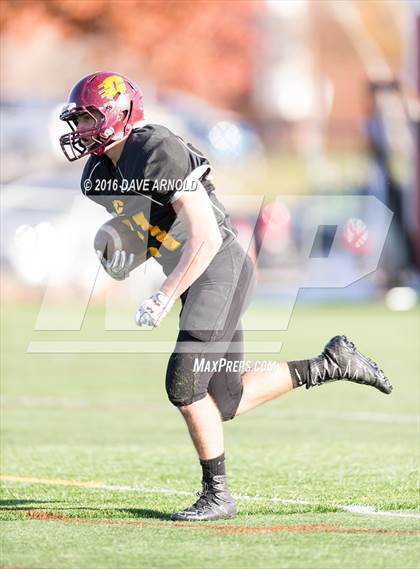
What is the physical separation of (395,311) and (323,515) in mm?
13367

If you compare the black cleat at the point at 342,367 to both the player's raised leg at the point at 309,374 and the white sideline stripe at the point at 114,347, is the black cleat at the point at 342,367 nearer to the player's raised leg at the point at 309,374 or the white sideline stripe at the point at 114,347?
the player's raised leg at the point at 309,374

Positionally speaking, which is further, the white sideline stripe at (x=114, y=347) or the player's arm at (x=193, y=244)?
the white sideline stripe at (x=114, y=347)

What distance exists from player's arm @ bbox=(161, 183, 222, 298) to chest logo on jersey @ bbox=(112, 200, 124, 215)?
40 centimetres

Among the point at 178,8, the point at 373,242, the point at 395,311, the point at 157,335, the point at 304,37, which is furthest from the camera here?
the point at 304,37

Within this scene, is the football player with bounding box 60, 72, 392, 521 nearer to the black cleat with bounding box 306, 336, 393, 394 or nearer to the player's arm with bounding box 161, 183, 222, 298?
the player's arm with bounding box 161, 183, 222, 298

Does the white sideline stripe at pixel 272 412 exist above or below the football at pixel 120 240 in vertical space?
below

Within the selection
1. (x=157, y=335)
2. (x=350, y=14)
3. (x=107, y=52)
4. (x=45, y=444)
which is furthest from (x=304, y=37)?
(x=45, y=444)

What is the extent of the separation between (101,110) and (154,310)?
0.98m

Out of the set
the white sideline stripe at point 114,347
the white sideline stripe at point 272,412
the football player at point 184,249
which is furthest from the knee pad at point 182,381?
the white sideline stripe at point 114,347

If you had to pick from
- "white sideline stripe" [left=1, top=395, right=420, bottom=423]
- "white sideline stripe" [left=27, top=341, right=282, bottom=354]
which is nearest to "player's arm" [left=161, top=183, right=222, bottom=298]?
"white sideline stripe" [left=1, top=395, right=420, bottom=423]

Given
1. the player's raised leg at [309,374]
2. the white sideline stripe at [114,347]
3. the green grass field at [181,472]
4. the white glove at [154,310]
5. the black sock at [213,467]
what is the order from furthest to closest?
the white sideline stripe at [114,347] → the player's raised leg at [309,374] → the black sock at [213,467] → the white glove at [154,310] → the green grass field at [181,472]

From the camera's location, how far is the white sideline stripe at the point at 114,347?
14.6 metres

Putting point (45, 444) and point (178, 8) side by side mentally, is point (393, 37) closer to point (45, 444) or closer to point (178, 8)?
point (178, 8)

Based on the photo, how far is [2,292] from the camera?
68.3 feet
